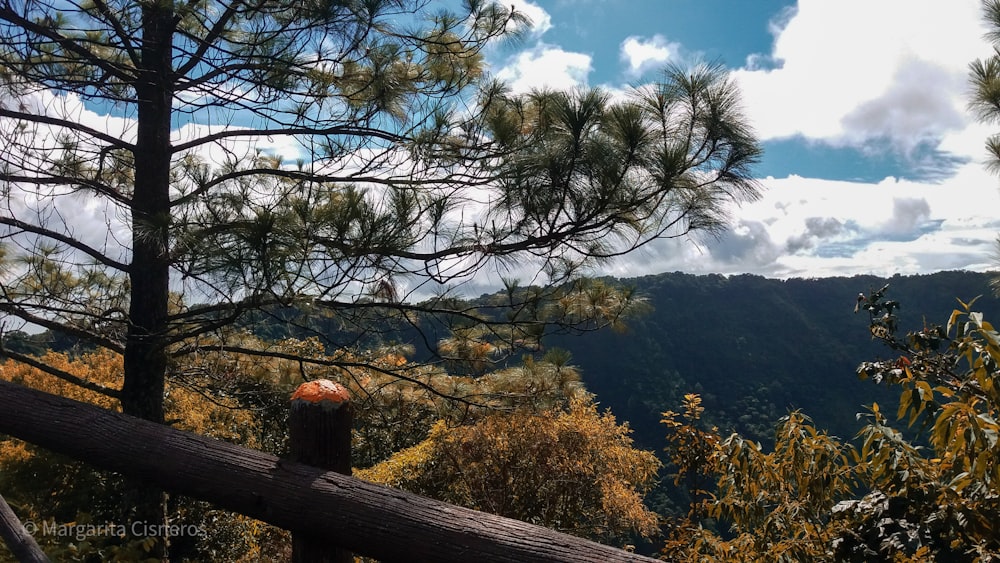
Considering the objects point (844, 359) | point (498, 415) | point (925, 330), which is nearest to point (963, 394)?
point (925, 330)

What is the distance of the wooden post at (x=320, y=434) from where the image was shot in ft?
4.55

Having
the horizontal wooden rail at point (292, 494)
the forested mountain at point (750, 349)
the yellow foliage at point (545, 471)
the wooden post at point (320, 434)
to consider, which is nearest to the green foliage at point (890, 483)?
the horizontal wooden rail at point (292, 494)

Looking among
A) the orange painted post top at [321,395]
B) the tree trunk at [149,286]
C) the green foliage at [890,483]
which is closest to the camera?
the green foliage at [890,483]

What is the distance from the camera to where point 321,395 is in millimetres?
1431

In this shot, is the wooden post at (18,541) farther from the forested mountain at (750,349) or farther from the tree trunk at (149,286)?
the forested mountain at (750,349)

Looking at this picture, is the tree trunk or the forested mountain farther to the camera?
the forested mountain

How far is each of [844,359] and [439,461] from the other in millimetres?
35675

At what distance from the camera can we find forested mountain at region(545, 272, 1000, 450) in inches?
1118

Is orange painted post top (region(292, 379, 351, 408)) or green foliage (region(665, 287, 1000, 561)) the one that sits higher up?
orange painted post top (region(292, 379, 351, 408))

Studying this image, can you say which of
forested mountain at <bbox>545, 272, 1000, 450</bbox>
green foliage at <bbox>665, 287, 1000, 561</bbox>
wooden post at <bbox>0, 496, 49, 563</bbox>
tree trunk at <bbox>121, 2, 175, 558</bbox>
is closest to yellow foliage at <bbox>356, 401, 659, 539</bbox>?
tree trunk at <bbox>121, 2, 175, 558</bbox>

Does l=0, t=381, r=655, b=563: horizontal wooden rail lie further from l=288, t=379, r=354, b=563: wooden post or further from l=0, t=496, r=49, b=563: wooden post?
l=0, t=496, r=49, b=563: wooden post

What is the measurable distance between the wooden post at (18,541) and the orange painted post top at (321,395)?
656mm

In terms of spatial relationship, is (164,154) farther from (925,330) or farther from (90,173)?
(925,330)

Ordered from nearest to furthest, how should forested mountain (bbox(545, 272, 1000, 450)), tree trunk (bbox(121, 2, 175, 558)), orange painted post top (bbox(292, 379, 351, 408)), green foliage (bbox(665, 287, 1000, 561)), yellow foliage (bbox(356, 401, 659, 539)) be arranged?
green foliage (bbox(665, 287, 1000, 561)) < orange painted post top (bbox(292, 379, 351, 408)) < tree trunk (bbox(121, 2, 175, 558)) < yellow foliage (bbox(356, 401, 659, 539)) < forested mountain (bbox(545, 272, 1000, 450))
